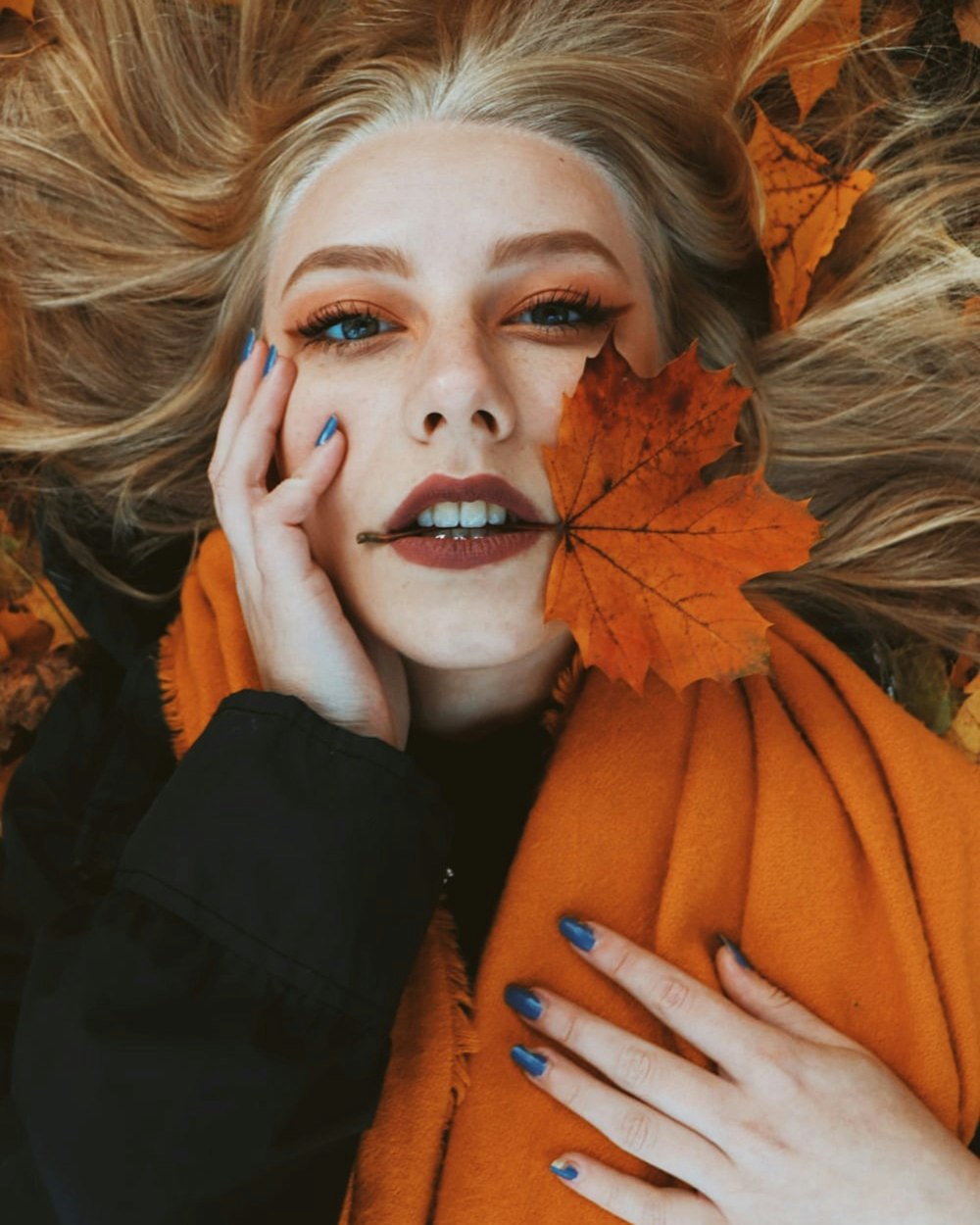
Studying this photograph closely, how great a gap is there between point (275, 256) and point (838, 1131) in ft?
5.08

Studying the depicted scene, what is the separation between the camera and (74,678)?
2.31 metres

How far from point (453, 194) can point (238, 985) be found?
1.11 metres

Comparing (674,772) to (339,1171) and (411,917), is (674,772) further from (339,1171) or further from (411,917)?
(339,1171)

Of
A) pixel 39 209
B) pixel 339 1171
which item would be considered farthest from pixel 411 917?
pixel 39 209

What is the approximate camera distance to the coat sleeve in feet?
5.19

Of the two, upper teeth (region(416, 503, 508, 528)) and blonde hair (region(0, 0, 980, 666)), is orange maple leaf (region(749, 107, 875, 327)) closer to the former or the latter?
blonde hair (region(0, 0, 980, 666))

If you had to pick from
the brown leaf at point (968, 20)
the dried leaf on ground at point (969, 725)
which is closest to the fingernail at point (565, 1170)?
the dried leaf on ground at point (969, 725)

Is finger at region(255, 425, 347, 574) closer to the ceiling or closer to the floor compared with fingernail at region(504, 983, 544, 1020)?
closer to the ceiling

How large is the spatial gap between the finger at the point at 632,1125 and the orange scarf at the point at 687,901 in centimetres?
6

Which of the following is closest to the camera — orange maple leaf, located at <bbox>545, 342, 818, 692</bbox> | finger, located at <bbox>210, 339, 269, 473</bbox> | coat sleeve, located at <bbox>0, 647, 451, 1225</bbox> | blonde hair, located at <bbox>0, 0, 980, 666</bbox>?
coat sleeve, located at <bbox>0, 647, 451, 1225</bbox>

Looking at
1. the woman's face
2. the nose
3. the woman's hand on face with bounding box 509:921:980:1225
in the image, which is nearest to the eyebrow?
the woman's face

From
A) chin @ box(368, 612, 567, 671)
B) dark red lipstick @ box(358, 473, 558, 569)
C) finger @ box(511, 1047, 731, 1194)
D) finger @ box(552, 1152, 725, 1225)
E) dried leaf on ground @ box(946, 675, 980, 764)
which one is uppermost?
dark red lipstick @ box(358, 473, 558, 569)

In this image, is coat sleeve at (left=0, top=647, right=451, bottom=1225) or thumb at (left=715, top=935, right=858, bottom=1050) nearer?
coat sleeve at (left=0, top=647, right=451, bottom=1225)

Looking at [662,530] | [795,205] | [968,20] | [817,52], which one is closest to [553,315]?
[662,530]
